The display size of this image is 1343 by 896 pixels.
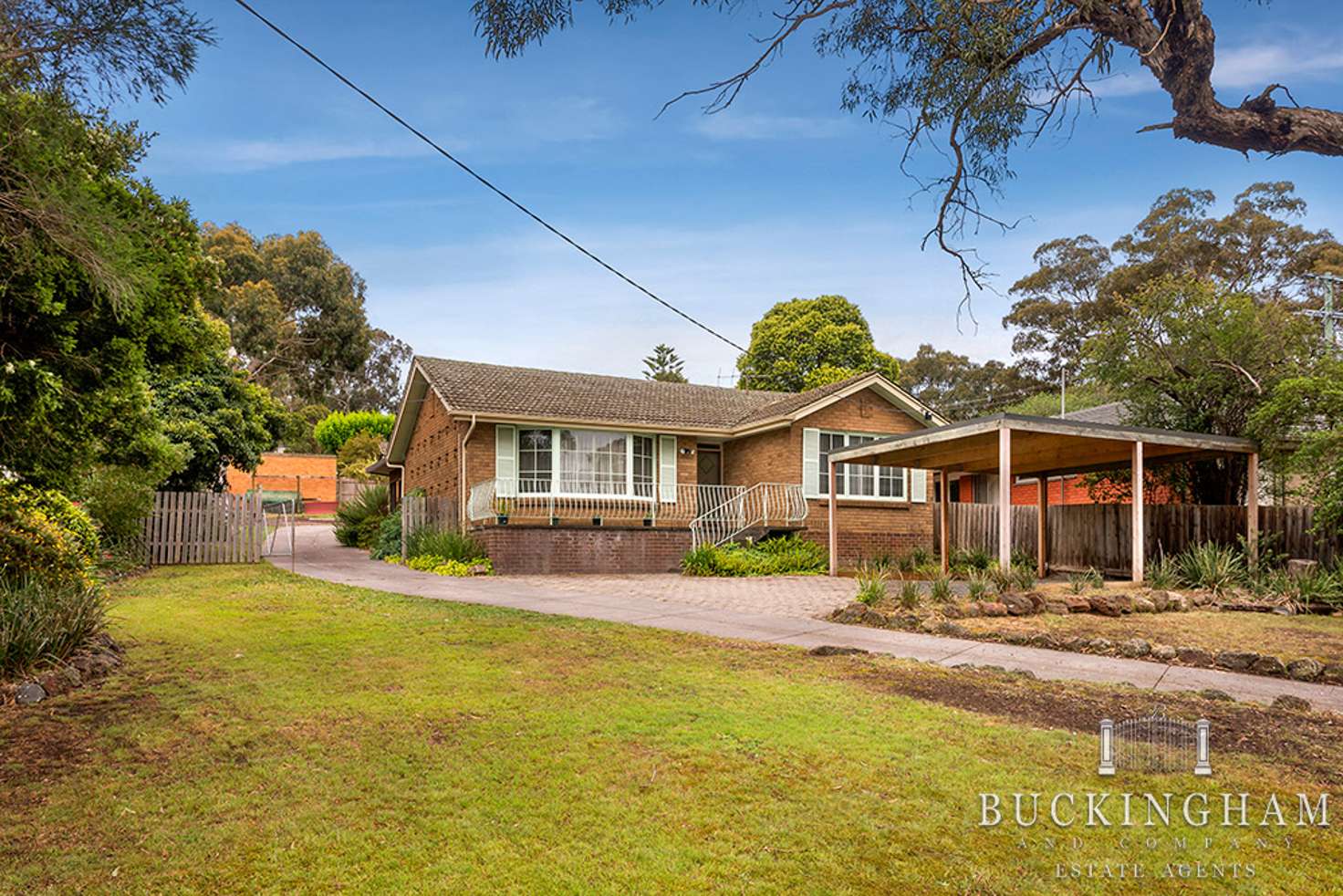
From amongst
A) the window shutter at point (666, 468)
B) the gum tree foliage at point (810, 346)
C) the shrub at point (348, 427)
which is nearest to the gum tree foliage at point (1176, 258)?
the gum tree foliage at point (810, 346)

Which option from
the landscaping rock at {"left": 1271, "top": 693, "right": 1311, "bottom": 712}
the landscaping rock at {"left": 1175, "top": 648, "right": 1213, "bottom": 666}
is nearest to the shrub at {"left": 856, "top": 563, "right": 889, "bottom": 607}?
the landscaping rock at {"left": 1175, "top": 648, "right": 1213, "bottom": 666}

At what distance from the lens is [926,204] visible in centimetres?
574

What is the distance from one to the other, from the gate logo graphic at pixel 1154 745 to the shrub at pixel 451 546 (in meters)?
15.7

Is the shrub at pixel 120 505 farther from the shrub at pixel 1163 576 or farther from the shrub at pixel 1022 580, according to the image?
the shrub at pixel 1163 576

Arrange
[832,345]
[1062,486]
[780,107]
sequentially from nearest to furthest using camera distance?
[780,107] < [1062,486] < [832,345]

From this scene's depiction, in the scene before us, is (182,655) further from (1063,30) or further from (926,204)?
(1063,30)

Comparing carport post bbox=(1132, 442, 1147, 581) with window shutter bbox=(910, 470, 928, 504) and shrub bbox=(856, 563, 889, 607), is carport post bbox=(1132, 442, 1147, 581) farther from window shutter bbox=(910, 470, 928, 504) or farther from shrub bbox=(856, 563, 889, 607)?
window shutter bbox=(910, 470, 928, 504)

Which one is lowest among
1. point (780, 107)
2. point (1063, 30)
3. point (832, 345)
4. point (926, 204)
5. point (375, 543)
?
point (375, 543)

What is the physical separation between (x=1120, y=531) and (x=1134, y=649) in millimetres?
11212

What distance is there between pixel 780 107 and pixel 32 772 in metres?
7.68

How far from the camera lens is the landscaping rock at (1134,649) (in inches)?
326

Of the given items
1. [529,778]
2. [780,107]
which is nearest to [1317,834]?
[529,778]

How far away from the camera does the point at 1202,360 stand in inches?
669

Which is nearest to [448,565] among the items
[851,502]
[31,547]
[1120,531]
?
[851,502]
